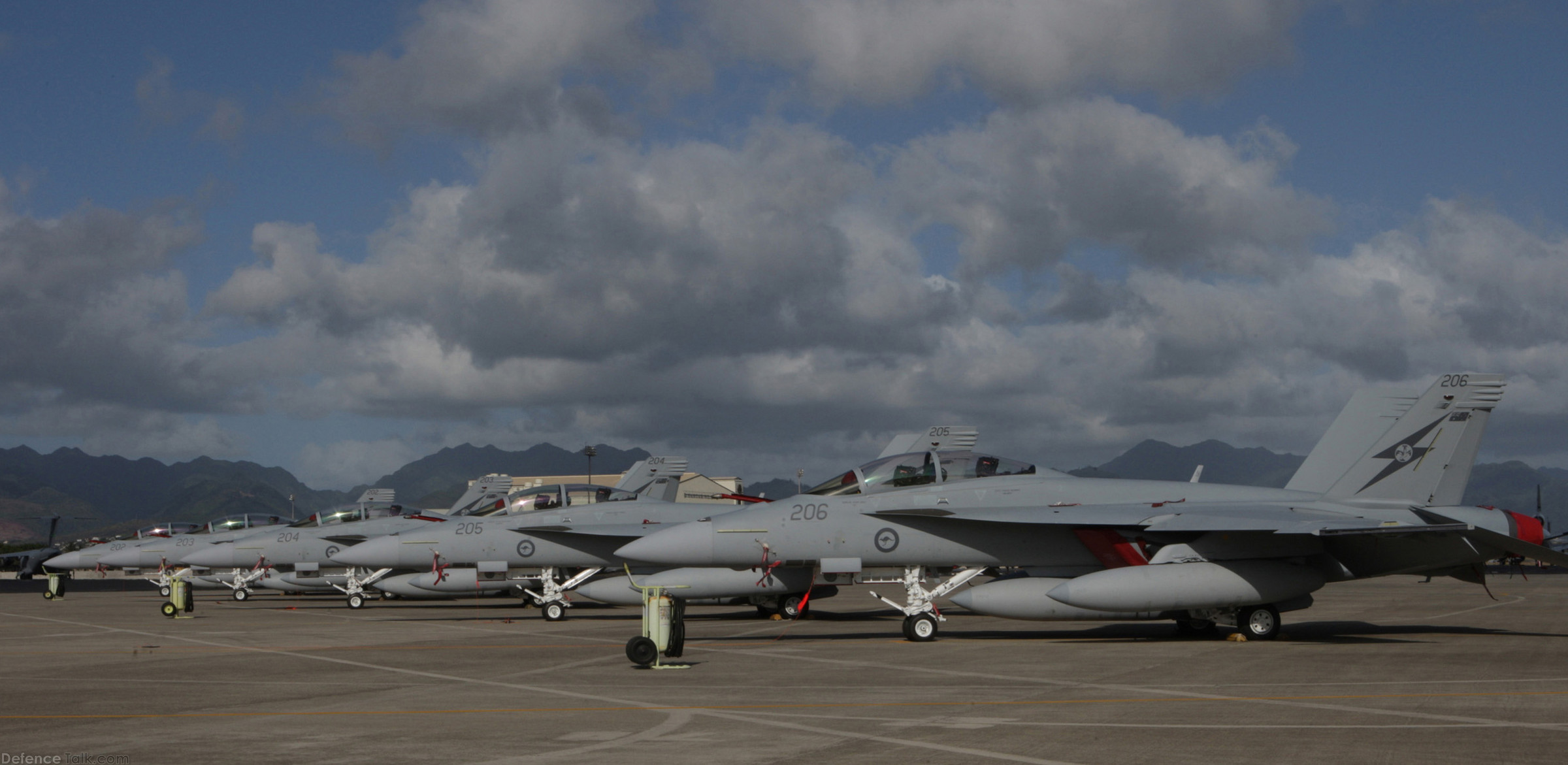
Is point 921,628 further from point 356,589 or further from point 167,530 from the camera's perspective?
point 167,530

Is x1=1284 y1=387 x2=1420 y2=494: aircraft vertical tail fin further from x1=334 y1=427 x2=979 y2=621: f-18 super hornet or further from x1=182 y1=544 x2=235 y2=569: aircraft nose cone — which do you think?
x1=182 y1=544 x2=235 y2=569: aircraft nose cone

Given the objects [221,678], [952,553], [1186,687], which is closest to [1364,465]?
[952,553]

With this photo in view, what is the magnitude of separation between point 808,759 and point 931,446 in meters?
21.3

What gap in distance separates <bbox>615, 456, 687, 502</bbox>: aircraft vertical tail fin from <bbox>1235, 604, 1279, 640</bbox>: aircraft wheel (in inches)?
591

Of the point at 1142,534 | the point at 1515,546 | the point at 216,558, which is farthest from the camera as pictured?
the point at 216,558

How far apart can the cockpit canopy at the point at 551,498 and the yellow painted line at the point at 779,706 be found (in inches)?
579

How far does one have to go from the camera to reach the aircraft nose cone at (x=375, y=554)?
24391mm

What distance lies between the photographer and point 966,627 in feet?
65.7

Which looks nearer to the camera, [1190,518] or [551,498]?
[1190,518]

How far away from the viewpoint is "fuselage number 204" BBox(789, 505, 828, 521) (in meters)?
17.0

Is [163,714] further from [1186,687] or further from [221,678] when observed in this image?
[1186,687]

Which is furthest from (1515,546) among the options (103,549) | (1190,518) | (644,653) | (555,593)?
(103,549)

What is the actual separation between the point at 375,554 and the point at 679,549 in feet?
34.2

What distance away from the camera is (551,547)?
23516mm
